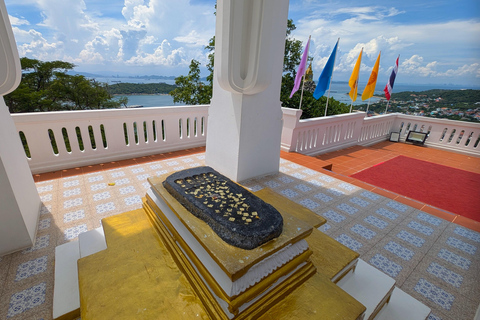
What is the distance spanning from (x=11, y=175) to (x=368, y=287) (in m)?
2.92

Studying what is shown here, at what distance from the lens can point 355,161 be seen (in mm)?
5816

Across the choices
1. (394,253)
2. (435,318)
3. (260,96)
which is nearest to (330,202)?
(394,253)

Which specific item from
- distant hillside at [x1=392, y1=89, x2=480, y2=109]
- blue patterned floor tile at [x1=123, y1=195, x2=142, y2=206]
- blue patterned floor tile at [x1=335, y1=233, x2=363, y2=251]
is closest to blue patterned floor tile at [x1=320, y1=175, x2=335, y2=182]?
blue patterned floor tile at [x1=335, y1=233, x2=363, y2=251]

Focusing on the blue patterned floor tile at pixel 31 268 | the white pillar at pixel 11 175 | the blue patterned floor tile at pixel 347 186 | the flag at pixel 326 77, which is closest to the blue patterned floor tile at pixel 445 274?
the blue patterned floor tile at pixel 347 186

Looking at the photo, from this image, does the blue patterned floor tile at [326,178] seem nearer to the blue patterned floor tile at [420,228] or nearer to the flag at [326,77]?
the blue patterned floor tile at [420,228]

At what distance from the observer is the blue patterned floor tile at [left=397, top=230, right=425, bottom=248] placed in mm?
2440

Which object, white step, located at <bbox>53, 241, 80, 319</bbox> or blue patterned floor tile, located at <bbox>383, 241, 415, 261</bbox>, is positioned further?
blue patterned floor tile, located at <bbox>383, 241, 415, 261</bbox>

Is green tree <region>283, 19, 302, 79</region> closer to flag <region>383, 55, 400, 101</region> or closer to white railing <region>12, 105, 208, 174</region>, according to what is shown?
flag <region>383, 55, 400, 101</region>

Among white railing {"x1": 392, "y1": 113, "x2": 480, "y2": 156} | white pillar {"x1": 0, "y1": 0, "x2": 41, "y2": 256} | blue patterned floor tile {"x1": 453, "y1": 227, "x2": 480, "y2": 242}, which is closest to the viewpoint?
white pillar {"x1": 0, "y1": 0, "x2": 41, "y2": 256}

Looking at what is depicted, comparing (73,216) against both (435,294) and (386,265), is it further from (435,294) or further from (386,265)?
(435,294)

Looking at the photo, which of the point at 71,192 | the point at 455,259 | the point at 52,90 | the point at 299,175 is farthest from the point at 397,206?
the point at 52,90

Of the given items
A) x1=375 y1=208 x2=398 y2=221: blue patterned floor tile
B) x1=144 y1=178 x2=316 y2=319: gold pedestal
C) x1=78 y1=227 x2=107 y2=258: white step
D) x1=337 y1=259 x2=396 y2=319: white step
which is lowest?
x1=375 y1=208 x2=398 y2=221: blue patterned floor tile

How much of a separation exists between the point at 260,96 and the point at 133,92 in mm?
14913

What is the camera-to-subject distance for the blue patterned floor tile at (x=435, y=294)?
1774 mm
